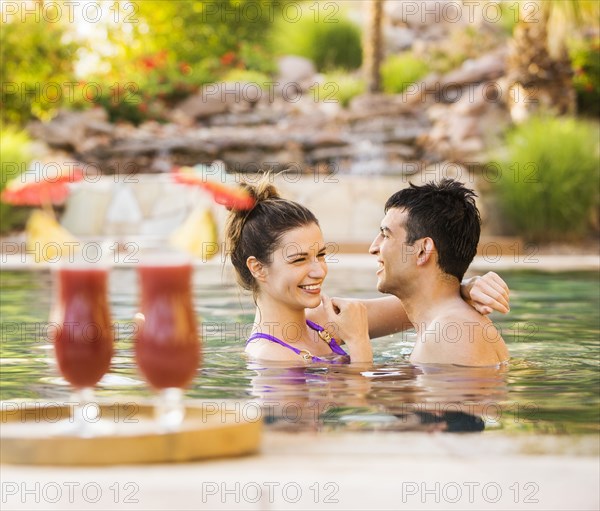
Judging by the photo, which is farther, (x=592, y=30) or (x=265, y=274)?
(x=592, y=30)

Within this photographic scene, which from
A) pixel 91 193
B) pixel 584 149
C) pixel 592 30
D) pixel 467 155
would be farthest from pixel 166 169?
pixel 592 30

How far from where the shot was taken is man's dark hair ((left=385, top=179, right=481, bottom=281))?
4.79 meters

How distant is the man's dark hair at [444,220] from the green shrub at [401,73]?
15.7 m

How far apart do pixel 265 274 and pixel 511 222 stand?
9370mm

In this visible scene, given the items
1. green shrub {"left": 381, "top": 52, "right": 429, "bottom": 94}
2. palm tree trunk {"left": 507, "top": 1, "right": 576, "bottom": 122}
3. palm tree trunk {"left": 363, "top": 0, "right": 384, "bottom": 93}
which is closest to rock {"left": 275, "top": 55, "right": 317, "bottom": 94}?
green shrub {"left": 381, "top": 52, "right": 429, "bottom": 94}

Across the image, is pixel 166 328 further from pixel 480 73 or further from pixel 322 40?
pixel 322 40

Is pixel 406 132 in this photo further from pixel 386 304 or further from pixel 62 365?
pixel 62 365

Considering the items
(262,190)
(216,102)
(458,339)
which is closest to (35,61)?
(216,102)

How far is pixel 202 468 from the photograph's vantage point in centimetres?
249

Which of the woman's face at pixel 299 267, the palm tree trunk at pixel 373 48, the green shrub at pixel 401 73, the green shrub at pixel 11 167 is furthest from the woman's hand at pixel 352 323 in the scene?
the green shrub at pixel 401 73

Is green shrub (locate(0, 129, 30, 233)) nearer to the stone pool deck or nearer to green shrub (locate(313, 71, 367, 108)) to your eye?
green shrub (locate(313, 71, 367, 108))

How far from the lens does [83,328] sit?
249cm

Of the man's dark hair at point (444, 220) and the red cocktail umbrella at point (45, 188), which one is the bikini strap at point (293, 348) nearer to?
the man's dark hair at point (444, 220)

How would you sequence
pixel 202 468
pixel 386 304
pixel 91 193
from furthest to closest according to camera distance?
pixel 91 193, pixel 386 304, pixel 202 468
